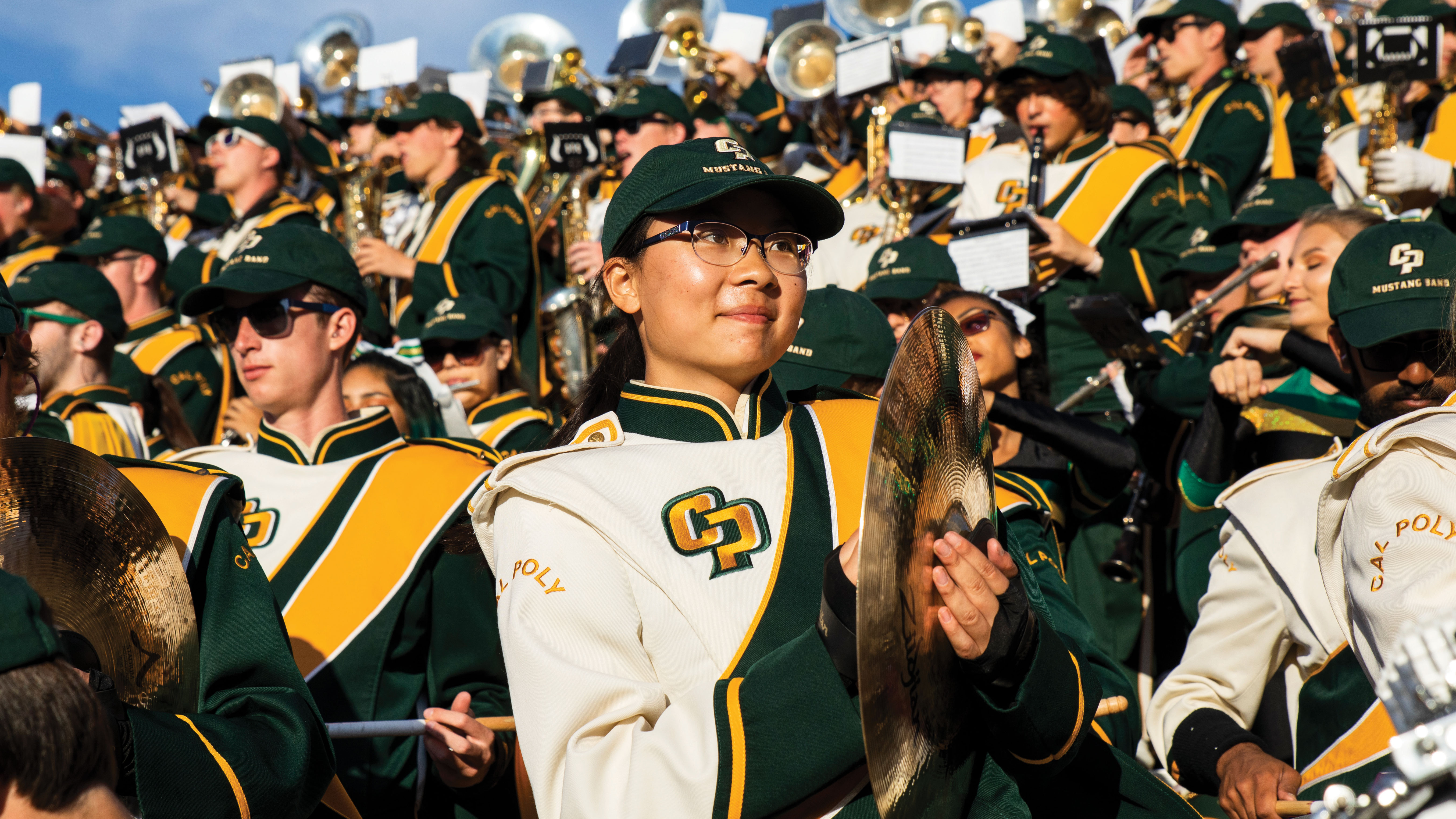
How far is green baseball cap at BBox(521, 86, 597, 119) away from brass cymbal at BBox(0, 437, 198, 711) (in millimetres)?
8864

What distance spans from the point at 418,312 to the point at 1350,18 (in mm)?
6737

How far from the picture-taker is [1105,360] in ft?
21.2

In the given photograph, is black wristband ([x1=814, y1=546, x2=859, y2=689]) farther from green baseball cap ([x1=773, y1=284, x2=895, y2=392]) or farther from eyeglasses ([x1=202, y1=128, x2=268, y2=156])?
eyeglasses ([x1=202, y1=128, x2=268, y2=156])

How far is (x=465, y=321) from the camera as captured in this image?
697cm

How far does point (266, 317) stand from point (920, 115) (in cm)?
457

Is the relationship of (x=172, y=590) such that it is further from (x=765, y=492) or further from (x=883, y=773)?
(x=883, y=773)

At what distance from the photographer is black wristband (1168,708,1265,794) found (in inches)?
130

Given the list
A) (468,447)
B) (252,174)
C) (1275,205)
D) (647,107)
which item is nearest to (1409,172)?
(1275,205)

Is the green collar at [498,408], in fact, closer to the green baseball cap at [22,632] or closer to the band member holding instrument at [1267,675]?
the band member holding instrument at [1267,675]

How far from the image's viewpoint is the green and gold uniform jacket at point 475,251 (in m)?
8.33

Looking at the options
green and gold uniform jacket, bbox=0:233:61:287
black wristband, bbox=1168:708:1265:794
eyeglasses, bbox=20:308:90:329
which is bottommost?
black wristband, bbox=1168:708:1265:794

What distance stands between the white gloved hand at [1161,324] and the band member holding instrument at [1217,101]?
4.83 ft

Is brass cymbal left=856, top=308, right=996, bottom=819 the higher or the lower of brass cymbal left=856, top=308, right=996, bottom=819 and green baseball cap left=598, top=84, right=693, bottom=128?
the lower

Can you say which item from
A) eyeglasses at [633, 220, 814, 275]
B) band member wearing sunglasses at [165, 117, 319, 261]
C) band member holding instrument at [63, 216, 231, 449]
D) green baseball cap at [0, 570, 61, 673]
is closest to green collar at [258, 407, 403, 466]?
eyeglasses at [633, 220, 814, 275]
